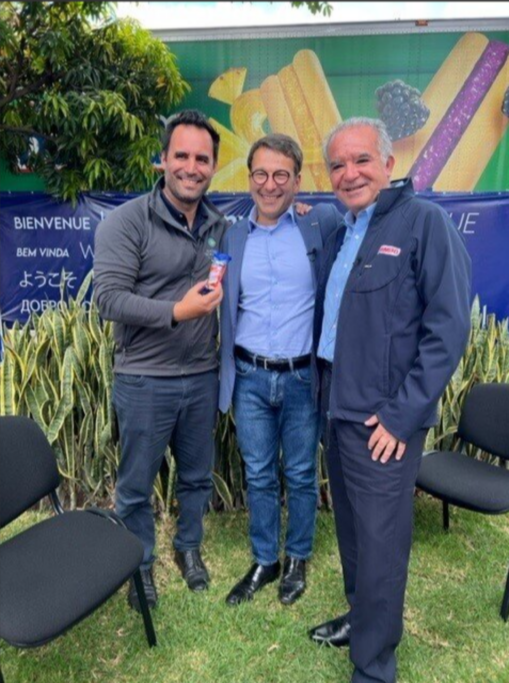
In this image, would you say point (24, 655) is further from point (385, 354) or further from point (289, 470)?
point (385, 354)

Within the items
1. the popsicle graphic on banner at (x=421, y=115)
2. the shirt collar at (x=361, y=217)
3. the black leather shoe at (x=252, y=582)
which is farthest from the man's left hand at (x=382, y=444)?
the popsicle graphic on banner at (x=421, y=115)

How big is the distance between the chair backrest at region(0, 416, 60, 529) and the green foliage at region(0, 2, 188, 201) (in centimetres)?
335

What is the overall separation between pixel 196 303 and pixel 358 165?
0.74 m

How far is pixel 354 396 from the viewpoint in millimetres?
1732

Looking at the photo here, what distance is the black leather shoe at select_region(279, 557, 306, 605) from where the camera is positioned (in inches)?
95.6

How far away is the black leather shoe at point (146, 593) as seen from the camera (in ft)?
7.83

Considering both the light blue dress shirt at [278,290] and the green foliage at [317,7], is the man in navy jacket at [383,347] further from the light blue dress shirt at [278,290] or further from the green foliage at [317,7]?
the green foliage at [317,7]

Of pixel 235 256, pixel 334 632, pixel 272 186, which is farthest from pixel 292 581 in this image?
pixel 272 186

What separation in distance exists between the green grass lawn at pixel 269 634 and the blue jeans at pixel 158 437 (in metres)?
0.30

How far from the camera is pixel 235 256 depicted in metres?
2.21

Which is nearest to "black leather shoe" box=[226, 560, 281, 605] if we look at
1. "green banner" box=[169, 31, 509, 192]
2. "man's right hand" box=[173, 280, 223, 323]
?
"man's right hand" box=[173, 280, 223, 323]

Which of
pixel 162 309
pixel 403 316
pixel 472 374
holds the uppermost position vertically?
pixel 403 316

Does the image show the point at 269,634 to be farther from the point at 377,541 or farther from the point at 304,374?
the point at 304,374

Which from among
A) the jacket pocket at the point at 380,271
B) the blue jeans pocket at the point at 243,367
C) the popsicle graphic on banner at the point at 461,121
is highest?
the popsicle graphic on banner at the point at 461,121
